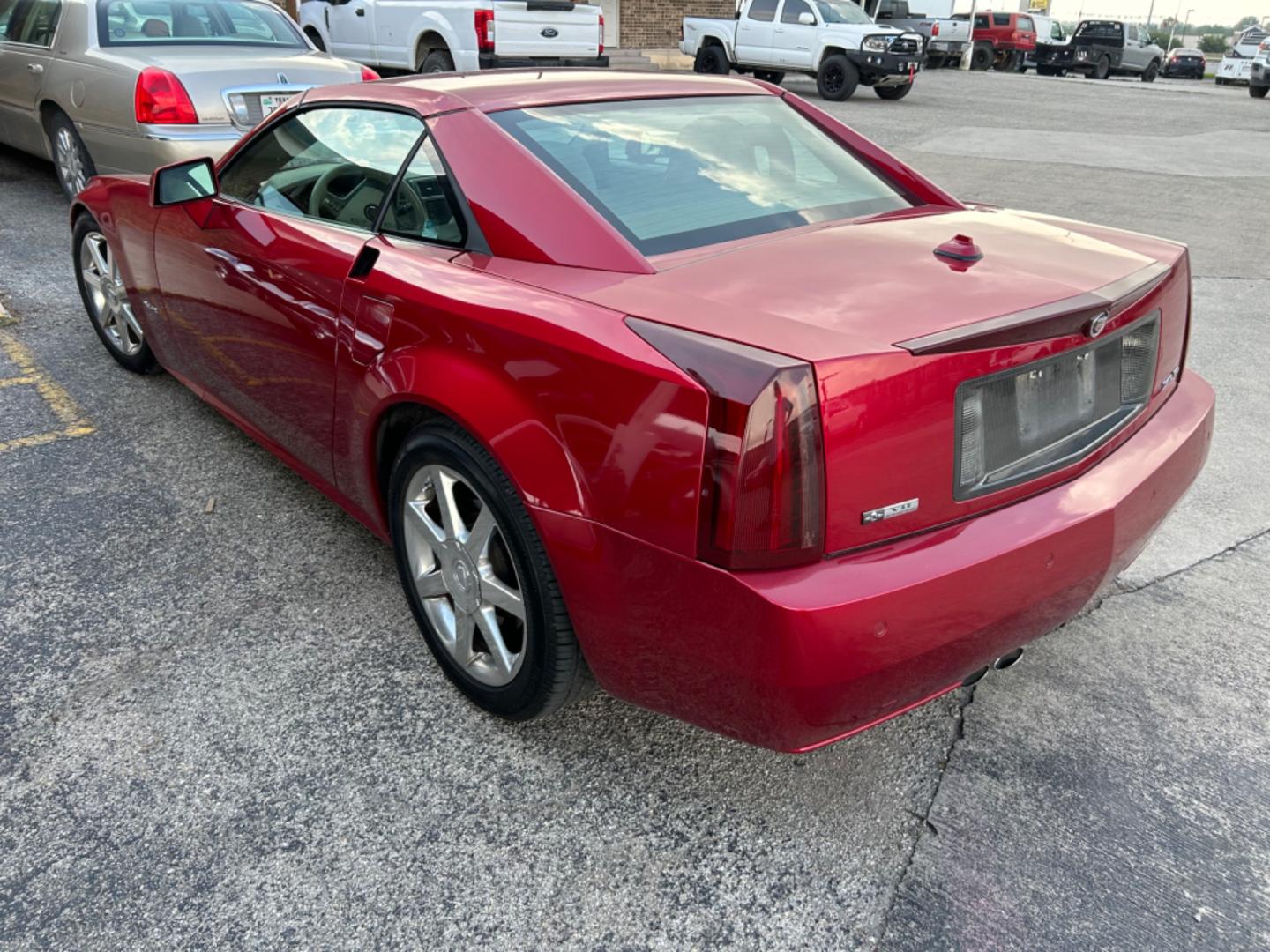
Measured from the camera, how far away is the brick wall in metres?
23.5

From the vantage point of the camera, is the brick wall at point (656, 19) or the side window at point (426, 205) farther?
the brick wall at point (656, 19)

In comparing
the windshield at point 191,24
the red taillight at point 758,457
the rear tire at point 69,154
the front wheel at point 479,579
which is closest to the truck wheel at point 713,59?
the windshield at point 191,24

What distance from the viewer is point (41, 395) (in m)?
4.38

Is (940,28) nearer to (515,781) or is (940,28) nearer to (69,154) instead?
(69,154)

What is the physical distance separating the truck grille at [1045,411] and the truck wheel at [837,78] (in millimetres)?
18096

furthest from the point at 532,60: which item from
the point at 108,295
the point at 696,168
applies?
the point at 696,168

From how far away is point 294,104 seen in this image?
321 cm

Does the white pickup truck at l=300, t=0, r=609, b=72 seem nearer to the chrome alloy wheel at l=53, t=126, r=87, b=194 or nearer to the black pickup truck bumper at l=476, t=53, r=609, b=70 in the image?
the black pickup truck bumper at l=476, t=53, r=609, b=70

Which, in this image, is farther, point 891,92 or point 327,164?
point 891,92

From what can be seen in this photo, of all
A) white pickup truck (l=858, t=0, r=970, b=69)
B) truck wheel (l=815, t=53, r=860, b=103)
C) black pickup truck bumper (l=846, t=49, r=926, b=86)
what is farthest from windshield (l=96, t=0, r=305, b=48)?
white pickup truck (l=858, t=0, r=970, b=69)

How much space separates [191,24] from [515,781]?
677 cm

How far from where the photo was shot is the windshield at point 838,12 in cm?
1900

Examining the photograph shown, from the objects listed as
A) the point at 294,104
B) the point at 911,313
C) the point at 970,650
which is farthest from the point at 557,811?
the point at 294,104

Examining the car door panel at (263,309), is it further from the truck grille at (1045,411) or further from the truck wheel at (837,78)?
the truck wheel at (837,78)
